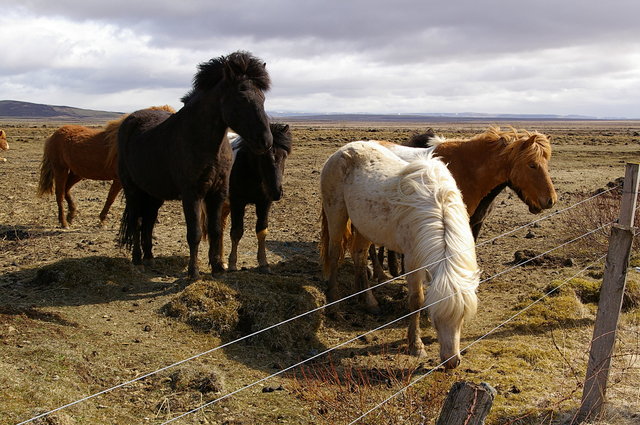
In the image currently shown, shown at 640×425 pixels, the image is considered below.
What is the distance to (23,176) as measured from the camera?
15234 millimetres

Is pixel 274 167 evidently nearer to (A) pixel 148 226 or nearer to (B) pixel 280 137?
(B) pixel 280 137

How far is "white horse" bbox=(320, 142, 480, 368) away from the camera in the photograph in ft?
14.1

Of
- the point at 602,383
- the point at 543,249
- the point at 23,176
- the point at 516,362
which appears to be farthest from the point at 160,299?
the point at 23,176

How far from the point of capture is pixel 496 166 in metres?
6.39

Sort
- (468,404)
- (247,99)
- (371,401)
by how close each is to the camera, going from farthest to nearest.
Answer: (247,99) → (371,401) → (468,404)

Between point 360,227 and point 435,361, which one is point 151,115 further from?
point 435,361

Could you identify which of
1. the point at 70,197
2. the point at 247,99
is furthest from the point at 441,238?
the point at 70,197

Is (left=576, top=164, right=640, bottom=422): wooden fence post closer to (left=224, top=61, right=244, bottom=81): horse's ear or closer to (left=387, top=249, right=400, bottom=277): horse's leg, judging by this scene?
(left=224, top=61, right=244, bottom=81): horse's ear

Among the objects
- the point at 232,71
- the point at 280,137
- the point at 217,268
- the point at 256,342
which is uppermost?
the point at 232,71

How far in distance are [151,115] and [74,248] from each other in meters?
2.35

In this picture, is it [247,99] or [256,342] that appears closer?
[256,342]

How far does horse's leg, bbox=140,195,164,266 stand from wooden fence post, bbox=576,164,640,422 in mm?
5703

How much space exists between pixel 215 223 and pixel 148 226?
1.40m

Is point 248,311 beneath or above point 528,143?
beneath
